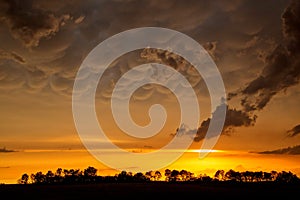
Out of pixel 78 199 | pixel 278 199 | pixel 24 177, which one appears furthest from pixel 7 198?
pixel 24 177

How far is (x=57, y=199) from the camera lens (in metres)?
42.4

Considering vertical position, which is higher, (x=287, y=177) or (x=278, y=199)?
(x=287, y=177)

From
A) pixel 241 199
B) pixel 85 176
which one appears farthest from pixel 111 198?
pixel 85 176

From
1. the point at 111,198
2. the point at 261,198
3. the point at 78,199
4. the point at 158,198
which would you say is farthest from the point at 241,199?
the point at 78,199

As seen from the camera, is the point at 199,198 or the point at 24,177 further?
the point at 24,177

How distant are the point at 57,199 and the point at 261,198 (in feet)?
77.1

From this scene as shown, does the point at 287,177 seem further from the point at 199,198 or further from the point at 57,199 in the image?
the point at 57,199

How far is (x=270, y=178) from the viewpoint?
109250 millimetres

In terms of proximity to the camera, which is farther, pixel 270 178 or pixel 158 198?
pixel 270 178

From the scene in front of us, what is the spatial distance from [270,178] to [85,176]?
5475 centimetres

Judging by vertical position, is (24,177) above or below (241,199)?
above

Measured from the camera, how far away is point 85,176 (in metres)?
111

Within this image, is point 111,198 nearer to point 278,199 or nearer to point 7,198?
point 7,198

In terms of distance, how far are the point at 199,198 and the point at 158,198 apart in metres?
4.82
